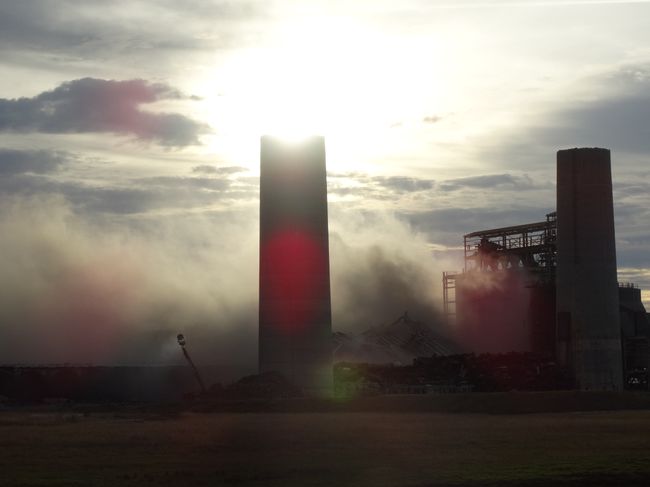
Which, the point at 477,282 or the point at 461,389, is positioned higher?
the point at 477,282

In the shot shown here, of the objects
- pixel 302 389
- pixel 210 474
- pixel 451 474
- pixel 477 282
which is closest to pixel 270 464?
pixel 210 474

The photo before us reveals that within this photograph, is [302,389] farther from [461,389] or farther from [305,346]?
[461,389]

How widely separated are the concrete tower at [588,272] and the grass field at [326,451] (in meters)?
27.8

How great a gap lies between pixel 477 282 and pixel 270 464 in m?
71.9

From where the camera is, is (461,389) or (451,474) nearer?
(451,474)

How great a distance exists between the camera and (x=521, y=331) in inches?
3730

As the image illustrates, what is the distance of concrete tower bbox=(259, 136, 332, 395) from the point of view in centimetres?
6750

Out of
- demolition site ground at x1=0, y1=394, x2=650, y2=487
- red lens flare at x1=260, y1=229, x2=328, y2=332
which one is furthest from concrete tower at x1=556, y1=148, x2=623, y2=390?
demolition site ground at x1=0, y1=394, x2=650, y2=487

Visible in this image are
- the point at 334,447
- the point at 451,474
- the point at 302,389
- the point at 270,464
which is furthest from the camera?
the point at 302,389

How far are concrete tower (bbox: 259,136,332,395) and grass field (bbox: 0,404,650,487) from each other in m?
17.0

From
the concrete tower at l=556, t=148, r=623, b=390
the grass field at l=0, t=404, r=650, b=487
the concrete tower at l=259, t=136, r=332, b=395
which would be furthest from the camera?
the concrete tower at l=556, t=148, r=623, b=390

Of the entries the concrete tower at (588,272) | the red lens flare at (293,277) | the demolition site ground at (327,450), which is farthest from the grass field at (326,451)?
the concrete tower at (588,272)

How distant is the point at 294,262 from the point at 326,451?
1362 inches

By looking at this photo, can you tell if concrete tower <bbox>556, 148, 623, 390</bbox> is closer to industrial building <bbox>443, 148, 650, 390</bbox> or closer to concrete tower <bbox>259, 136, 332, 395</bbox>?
industrial building <bbox>443, 148, 650, 390</bbox>
